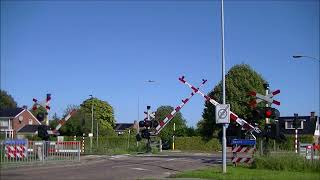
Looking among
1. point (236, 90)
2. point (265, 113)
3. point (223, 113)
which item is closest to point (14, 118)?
point (236, 90)

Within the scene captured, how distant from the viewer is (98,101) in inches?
4660

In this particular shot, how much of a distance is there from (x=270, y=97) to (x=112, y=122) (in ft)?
321

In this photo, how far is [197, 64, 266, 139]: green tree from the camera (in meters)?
70.0

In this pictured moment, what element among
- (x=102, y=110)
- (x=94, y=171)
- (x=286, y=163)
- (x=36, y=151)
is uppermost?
(x=102, y=110)

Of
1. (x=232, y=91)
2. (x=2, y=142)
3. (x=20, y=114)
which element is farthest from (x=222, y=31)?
(x=20, y=114)

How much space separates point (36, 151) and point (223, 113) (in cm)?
1209

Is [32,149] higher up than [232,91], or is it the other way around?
[232,91]

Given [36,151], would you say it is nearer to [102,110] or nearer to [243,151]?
[243,151]

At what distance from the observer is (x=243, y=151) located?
87.0 feet

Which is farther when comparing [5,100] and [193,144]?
[5,100]

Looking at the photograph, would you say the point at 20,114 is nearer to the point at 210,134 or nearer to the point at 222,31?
the point at 210,134

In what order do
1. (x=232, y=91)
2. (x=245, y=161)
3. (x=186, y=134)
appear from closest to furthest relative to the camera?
(x=245, y=161)
(x=232, y=91)
(x=186, y=134)

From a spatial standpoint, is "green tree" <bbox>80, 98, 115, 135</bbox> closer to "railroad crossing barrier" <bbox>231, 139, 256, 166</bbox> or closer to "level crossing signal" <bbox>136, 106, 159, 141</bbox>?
"level crossing signal" <bbox>136, 106, 159, 141</bbox>

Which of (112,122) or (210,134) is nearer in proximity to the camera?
(210,134)
